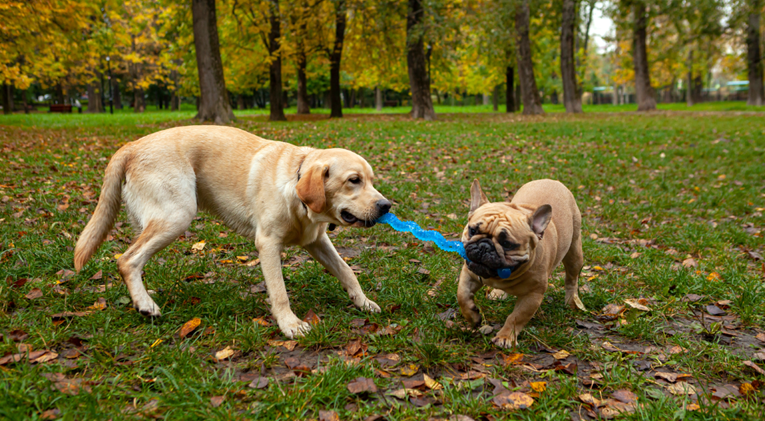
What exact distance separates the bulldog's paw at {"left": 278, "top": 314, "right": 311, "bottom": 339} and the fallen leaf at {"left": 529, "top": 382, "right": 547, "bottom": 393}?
5.41 feet

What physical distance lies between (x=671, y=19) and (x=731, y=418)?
2901cm

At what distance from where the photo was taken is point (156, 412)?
2479 mm

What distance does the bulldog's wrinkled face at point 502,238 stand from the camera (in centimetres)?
312

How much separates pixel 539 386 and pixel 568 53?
2746 cm

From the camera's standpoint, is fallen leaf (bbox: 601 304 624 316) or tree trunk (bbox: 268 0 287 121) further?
tree trunk (bbox: 268 0 287 121)

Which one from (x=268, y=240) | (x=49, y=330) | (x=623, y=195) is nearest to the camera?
(x=49, y=330)

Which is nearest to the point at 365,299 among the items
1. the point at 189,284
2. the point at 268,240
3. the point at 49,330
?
the point at 268,240

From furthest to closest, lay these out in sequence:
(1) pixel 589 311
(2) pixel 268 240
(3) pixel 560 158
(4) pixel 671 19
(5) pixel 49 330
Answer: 1. (4) pixel 671 19
2. (3) pixel 560 158
3. (1) pixel 589 311
4. (2) pixel 268 240
5. (5) pixel 49 330

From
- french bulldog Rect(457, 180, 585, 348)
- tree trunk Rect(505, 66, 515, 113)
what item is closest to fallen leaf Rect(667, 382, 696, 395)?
french bulldog Rect(457, 180, 585, 348)

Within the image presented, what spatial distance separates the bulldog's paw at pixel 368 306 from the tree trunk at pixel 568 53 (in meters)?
26.6

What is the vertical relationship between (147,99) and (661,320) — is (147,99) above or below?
above

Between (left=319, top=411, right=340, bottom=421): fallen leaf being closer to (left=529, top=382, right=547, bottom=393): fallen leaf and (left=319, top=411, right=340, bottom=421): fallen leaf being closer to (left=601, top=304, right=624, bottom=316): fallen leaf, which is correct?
(left=529, top=382, right=547, bottom=393): fallen leaf

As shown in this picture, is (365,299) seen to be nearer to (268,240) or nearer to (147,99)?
(268,240)

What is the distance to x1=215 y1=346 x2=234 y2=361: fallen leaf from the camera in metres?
3.14
